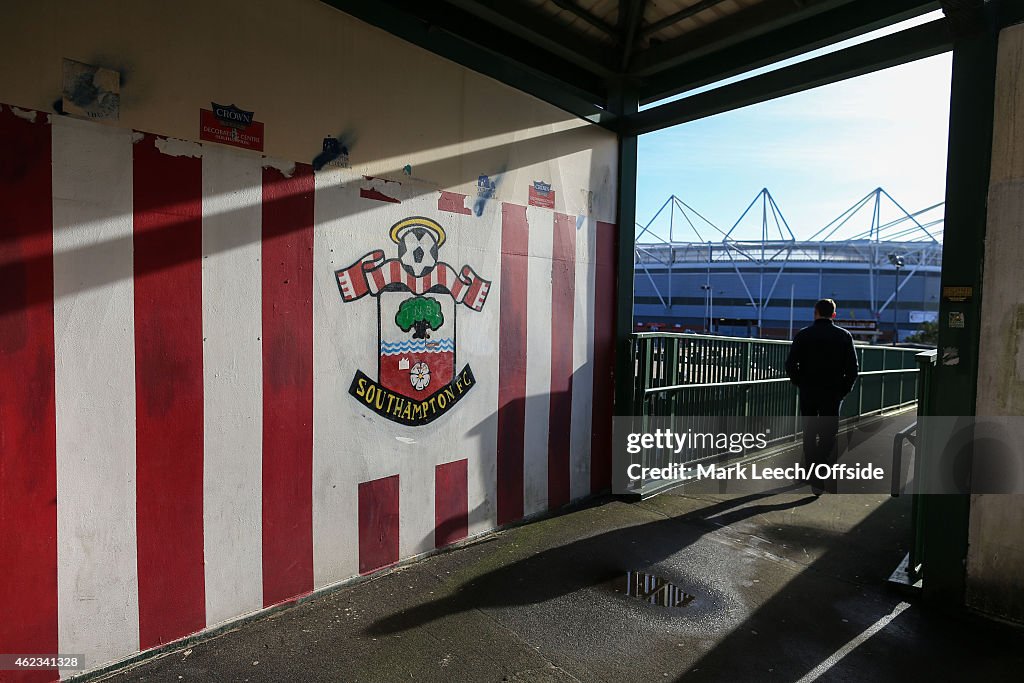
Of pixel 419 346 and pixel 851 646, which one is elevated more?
pixel 419 346

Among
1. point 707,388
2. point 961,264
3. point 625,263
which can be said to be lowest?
Result: point 707,388

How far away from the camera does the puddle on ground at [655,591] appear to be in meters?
3.23

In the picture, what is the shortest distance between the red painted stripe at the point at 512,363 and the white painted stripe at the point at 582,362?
24.1 inches

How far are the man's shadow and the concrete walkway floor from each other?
0.01 meters

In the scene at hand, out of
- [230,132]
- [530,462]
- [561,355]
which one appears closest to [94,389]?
[230,132]

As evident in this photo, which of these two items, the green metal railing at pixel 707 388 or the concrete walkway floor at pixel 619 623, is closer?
the concrete walkway floor at pixel 619 623

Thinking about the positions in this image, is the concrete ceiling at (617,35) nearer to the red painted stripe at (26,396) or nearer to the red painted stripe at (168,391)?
the red painted stripe at (168,391)

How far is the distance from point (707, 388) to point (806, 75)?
2955mm

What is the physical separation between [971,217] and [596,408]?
2.87m

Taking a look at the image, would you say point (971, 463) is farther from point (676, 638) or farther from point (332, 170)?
point (332, 170)

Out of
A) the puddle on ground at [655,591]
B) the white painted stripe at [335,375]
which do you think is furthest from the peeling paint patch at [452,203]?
the puddle on ground at [655,591]

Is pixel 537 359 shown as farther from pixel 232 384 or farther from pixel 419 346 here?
pixel 232 384

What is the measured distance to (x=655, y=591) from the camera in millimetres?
3348

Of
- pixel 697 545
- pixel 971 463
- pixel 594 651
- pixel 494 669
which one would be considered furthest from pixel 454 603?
pixel 971 463
